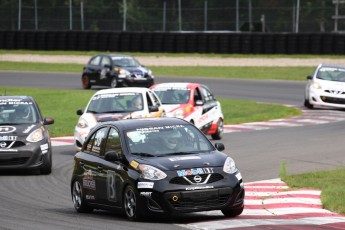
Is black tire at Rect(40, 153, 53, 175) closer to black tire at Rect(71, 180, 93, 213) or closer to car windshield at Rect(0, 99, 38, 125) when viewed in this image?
car windshield at Rect(0, 99, 38, 125)

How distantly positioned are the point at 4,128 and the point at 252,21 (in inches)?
1422

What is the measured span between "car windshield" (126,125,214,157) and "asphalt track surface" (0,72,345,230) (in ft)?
2.62

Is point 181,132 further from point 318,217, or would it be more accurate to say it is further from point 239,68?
point 239,68

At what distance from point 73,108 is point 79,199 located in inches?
856

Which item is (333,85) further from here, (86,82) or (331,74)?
(86,82)

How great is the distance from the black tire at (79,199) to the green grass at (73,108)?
43.1 feet

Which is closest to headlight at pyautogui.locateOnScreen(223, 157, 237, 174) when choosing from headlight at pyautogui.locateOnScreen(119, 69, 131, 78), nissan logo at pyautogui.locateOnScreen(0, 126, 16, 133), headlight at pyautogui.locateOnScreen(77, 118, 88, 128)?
nissan logo at pyautogui.locateOnScreen(0, 126, 16, 133)

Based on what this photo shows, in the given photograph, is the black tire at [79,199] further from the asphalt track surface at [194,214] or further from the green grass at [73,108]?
the green grass at [73,108]

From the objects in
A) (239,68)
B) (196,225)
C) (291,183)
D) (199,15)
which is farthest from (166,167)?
(199,15)

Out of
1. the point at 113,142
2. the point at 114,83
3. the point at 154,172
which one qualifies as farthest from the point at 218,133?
the point at 114,83

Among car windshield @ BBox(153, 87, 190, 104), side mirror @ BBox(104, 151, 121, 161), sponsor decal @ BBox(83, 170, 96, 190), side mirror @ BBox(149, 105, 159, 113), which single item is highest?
side mirror @ BBox(104, 151, 121, 161)

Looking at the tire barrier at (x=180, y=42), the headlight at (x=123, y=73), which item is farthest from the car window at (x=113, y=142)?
the tire barrier at (x=180, y=42)

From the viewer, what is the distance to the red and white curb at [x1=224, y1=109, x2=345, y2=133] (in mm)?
27844

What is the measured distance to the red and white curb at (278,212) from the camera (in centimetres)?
1148
